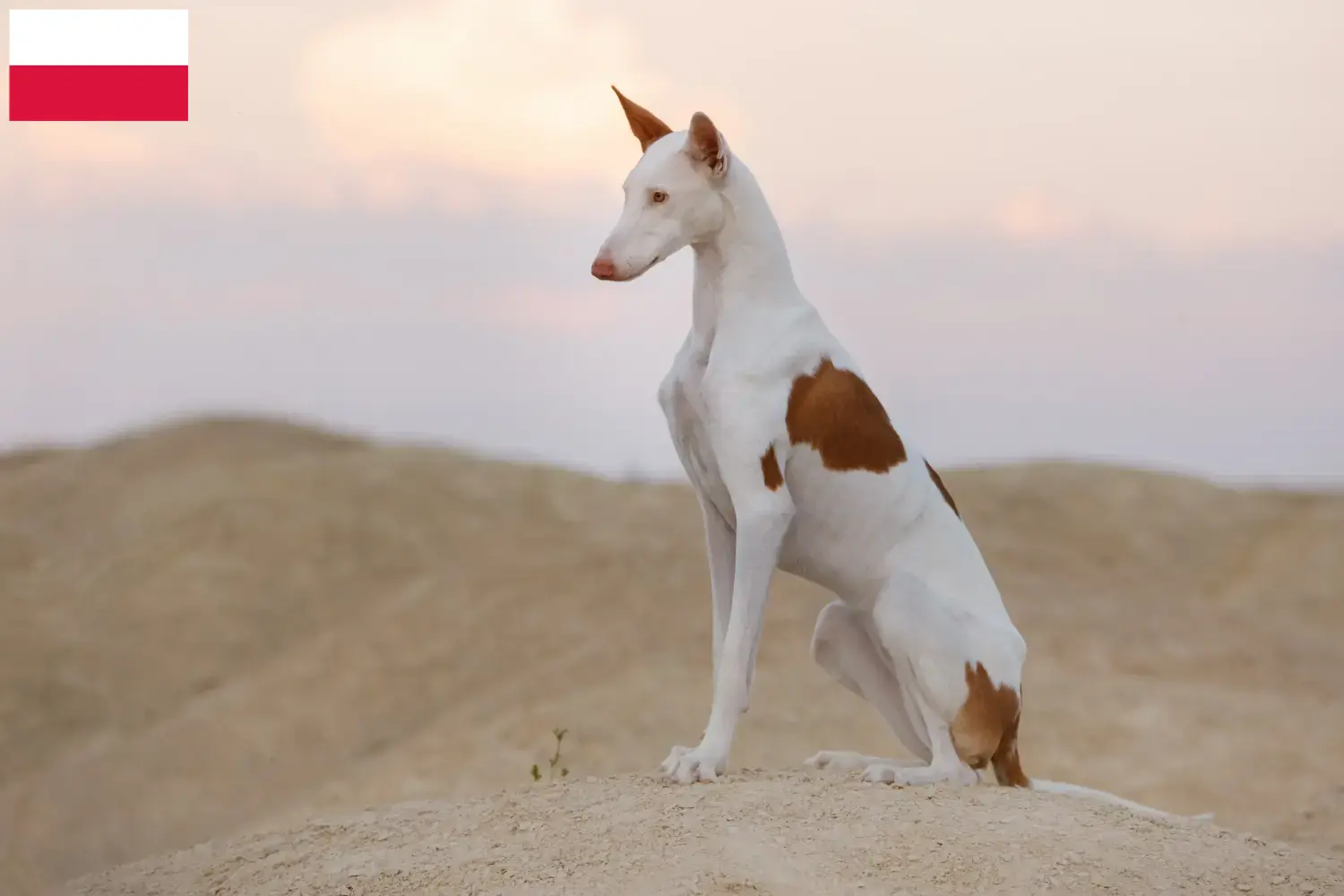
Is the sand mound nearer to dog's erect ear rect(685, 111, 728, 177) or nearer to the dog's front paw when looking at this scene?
the dog's front paw

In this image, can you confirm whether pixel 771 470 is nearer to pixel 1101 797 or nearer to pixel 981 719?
pixel 981 719

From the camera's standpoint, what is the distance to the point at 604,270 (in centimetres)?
601

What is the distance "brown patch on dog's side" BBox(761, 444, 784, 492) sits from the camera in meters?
6.08

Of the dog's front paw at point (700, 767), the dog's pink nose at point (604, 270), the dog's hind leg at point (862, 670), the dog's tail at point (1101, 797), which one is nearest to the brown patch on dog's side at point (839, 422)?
the dog's hind leg at point (862, 670)

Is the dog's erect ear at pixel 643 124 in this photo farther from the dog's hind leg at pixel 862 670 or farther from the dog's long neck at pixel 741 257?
the dog's hind leg at pixel 862 670

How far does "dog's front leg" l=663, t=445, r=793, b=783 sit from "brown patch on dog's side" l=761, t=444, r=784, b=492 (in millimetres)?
22

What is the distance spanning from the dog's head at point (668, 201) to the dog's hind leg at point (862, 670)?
71.5 inches

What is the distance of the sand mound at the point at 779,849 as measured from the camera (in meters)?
5.48

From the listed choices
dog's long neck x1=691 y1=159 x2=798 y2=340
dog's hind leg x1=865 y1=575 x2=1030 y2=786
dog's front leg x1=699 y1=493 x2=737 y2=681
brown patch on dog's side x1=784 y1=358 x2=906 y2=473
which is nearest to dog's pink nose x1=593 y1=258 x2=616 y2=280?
dog's long neck x1=691 y1=159 x2=798 y2=340

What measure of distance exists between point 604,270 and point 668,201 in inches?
16.7

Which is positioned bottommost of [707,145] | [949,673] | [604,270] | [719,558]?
[949,673]

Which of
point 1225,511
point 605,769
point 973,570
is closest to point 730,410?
point 973,570

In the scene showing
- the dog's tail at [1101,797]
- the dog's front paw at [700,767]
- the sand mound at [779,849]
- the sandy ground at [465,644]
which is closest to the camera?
the sand mound at [779,849]

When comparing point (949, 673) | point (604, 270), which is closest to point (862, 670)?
point (949, 673)
